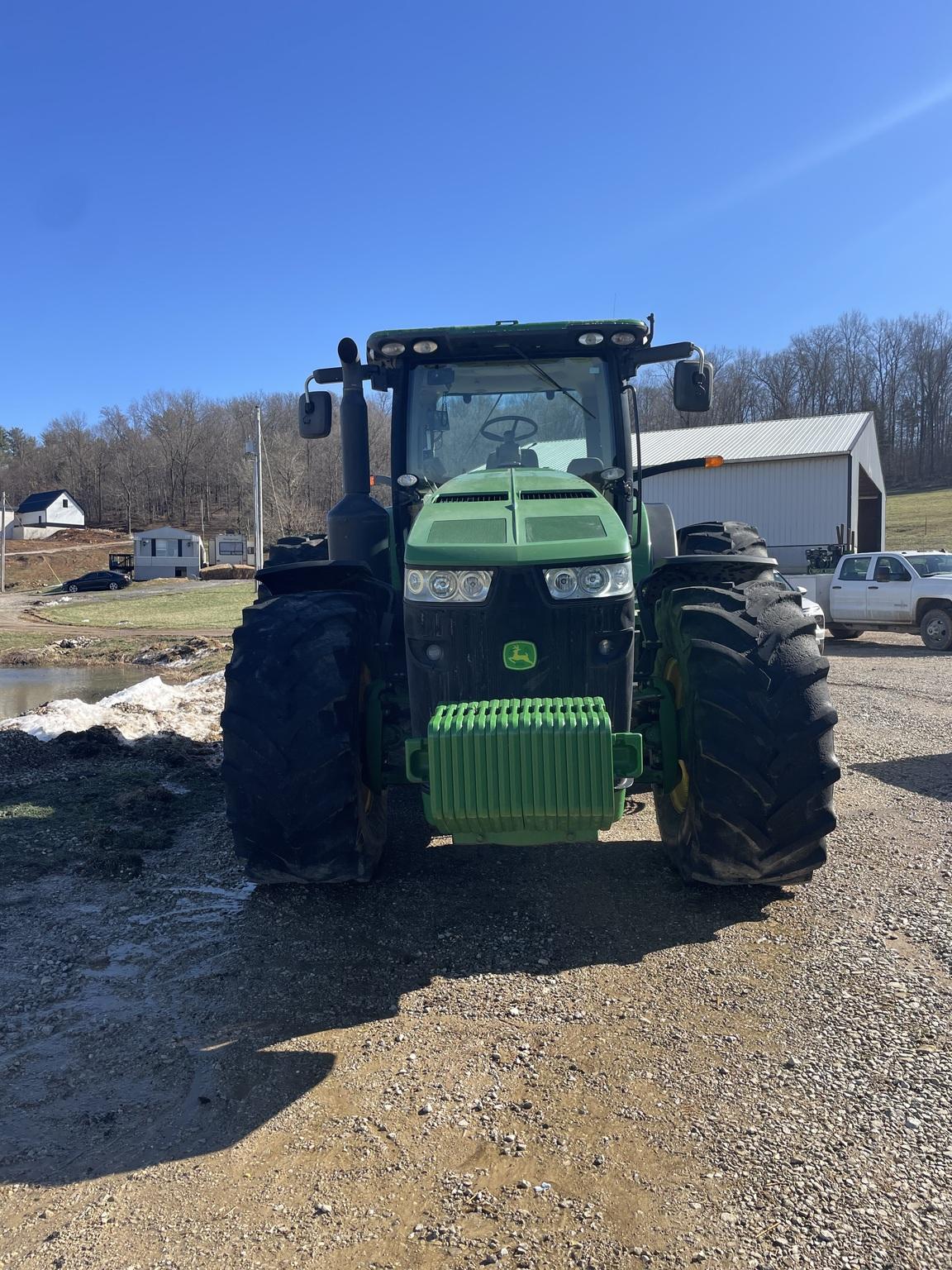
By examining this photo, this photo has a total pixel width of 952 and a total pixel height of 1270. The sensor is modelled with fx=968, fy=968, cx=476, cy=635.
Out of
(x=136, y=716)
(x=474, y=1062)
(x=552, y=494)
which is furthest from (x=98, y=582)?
(x=474, y=1062)

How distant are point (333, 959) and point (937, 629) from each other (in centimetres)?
1566

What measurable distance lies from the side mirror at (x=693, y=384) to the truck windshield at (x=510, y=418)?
430 mm

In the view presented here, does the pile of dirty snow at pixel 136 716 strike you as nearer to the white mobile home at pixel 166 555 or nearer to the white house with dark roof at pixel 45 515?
the white mobile home at pixel 166 555

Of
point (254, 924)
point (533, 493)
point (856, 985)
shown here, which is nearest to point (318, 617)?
point (533, 493)

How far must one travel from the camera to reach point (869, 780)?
7031 millimetres

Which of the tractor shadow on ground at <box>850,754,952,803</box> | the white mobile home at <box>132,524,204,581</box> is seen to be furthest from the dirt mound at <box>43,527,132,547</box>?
the tractor shadow on ground at <box>850,754,952,803</box>

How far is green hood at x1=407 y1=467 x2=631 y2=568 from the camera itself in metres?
3.96

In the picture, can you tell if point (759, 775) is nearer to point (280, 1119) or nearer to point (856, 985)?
point (856, 985)

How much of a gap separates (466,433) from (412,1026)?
125 inches

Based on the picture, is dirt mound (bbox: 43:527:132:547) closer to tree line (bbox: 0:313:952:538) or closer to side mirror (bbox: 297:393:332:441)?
tree line (bbox: 0:313:952:538)

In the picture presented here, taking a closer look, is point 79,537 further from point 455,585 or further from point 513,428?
point 455,585

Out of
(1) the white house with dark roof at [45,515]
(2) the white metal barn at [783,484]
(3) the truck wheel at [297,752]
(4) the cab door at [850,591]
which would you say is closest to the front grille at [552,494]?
(3) the truck wheel at [297,752]

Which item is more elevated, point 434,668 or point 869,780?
point 434,668

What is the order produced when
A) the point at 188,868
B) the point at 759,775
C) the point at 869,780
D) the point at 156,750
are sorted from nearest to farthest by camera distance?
the point at 759,775 → the point at 188,868 → the point at 869,780 → the point at 156,750
